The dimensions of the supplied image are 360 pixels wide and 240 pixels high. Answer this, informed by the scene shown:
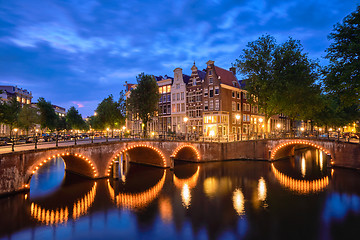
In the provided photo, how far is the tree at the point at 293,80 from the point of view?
3716 centimetres

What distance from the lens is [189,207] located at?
16953 millimetres

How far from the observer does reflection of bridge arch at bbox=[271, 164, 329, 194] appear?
21.4m

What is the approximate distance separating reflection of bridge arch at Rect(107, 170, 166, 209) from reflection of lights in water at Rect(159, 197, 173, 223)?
1.14m

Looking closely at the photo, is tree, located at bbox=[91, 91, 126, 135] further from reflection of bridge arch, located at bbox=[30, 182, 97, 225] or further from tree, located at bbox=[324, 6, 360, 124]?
tree, located at bbox=[324, 6, 360, 124]

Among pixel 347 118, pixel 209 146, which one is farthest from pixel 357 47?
pixel 347 118

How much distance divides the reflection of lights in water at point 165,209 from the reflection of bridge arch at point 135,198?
3.75ft

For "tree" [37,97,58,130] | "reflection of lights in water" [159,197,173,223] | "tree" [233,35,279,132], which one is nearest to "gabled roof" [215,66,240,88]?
"tree" [233,35,279,132]

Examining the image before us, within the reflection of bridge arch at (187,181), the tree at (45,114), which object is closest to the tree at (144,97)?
the reflection of bridge arch at (187,181)

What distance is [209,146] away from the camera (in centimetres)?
3606

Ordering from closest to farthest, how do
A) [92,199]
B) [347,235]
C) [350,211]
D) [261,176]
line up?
[347,235]
[350,211]
[92,199]
[261,176]

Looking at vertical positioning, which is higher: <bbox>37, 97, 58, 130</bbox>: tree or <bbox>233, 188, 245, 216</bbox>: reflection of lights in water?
<bbox>37, 97, 58, 130</bbox>: tree

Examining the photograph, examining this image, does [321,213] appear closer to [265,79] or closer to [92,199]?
[92,199]

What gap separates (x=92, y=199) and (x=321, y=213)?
18.1 m

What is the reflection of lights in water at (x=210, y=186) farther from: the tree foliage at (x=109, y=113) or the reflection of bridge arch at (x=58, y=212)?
the tree foliage at (x=109, y=113)
